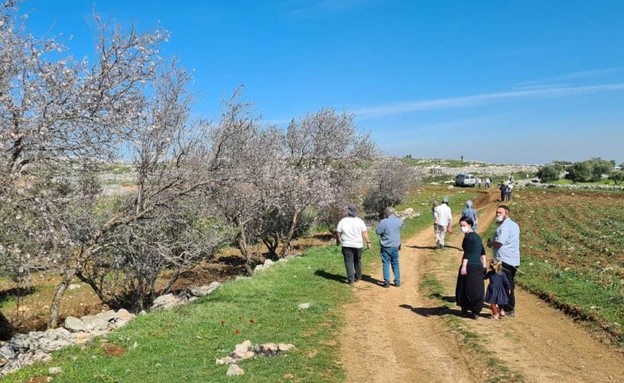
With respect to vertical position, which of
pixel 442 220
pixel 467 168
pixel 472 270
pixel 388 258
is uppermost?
pixel 467 168

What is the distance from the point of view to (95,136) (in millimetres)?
11516

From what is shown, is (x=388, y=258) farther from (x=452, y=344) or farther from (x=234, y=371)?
(x=234, y=371)

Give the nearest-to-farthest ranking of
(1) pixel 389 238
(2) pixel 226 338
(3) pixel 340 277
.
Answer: (2) pixel 226 338
(1) pixel 389 238
(3) pixel 340 277

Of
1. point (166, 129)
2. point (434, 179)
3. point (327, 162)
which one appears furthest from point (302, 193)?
point (434, 179)

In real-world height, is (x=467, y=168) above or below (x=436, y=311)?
above

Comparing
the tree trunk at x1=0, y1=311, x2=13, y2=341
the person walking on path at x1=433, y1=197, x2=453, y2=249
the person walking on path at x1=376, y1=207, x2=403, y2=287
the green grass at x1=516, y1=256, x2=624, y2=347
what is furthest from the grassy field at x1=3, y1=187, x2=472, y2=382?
the person walking on path at x1=433, y1=197, x2=453, y2=249

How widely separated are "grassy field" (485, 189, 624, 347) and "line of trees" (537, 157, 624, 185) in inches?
1659

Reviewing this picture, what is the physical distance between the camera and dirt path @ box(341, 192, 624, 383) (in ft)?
28.7

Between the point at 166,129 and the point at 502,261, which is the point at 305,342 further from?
the point at 166,129

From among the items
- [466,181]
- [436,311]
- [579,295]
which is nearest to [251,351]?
[436,311]

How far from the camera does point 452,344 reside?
10328 millimetres

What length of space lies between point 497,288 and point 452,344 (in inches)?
91.0

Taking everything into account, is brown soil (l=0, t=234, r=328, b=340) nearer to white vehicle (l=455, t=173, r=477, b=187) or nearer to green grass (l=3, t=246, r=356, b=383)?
green grass (l=3, t=246, r=356, b=383)

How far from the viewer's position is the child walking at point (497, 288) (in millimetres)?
11859
